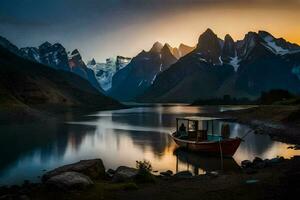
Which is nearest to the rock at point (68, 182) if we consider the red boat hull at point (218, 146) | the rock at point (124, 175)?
the rock at point (124, 175)

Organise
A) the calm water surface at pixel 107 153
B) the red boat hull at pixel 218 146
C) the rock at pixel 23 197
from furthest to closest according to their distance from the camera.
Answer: the red boat hull at pixel 218 146
the calm water surface at pixel 107 153
the rock at pixel 23 197

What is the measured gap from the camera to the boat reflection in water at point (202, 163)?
159 feet

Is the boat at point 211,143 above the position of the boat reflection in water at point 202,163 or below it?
above

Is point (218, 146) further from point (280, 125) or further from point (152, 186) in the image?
point (280, 125)

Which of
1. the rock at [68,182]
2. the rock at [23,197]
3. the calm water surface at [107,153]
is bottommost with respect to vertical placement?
the calm water surface at [107,153]

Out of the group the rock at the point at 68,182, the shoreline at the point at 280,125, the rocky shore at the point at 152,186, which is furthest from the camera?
the shoreline at the point at 280,125

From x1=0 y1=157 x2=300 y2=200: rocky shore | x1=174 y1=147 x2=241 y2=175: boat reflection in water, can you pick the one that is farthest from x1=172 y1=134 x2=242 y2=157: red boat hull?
x1=0 y1=157 x2=300 y2=200: rocky shore

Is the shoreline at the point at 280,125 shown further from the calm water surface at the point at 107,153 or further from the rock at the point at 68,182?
the rock at the point at 68,182

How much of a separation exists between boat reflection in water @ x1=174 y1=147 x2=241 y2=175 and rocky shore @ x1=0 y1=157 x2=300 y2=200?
975 centimetres

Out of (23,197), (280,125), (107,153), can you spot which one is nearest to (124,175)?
(23,197)

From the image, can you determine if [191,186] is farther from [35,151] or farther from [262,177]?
[35,151]

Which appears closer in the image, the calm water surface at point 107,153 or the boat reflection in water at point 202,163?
the boat reflection in water at point 202,163

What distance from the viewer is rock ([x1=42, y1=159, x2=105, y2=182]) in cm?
3525

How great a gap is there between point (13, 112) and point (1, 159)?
96.0m
